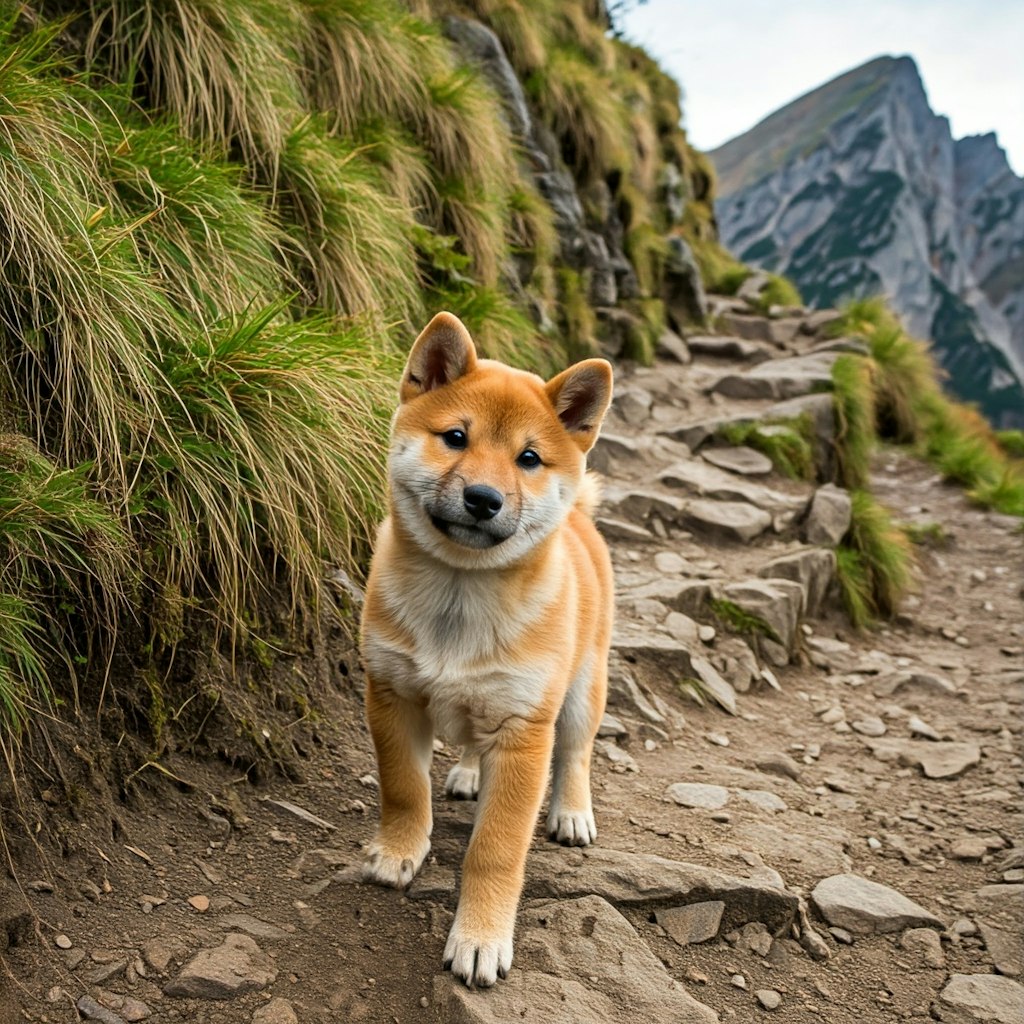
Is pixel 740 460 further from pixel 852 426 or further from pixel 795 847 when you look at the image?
pixel 795 847

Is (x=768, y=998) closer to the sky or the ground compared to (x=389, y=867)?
closer to the ground

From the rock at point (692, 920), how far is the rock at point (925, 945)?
2.01ft

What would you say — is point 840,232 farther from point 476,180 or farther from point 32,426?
point 32,426

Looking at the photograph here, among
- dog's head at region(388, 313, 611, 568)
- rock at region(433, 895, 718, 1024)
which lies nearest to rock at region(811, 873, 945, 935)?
rock at region(433, 895, 718, 1024)

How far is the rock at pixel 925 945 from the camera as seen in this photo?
2.76m

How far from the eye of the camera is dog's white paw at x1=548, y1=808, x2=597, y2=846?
3.00 metres

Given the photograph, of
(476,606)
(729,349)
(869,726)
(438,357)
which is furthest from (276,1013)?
(729,349)

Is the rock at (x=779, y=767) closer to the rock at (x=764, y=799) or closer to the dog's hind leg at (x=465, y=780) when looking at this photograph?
the rock at (x=764, y=799)

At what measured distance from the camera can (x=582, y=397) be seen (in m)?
2.64

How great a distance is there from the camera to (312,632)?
135 inches

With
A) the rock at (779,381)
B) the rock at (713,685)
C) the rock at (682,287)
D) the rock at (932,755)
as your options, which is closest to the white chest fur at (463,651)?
the rock at (713,685)

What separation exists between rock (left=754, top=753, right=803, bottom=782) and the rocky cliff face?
141 ft

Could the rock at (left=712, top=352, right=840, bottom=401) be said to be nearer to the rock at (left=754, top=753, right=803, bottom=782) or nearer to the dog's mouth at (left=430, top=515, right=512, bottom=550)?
the rock at (left=754, top=753, right=803, bottom=782)

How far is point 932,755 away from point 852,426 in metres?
4.66
